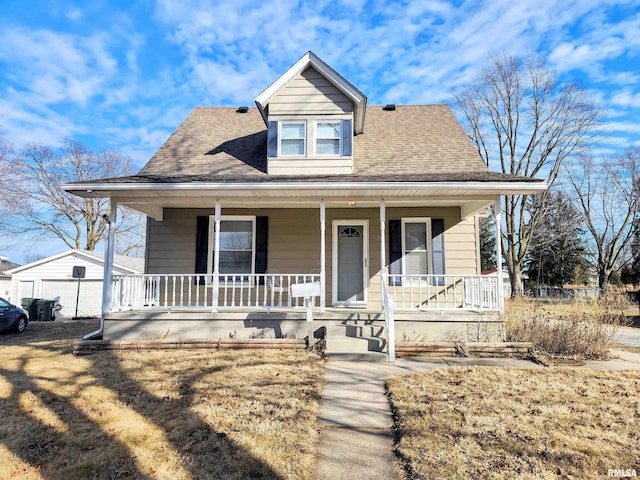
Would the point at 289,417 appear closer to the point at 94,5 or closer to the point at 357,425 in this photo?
the point at 357,425

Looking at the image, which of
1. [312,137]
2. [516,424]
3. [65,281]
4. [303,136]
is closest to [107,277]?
[303,136]

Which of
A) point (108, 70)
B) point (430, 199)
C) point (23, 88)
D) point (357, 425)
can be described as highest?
point (23, 88)

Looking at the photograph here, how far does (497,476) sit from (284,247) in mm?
7489

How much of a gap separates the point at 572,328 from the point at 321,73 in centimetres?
783

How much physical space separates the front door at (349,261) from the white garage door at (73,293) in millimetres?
17033

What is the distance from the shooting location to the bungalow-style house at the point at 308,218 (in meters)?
8.21

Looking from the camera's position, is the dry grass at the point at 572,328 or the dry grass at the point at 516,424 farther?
the dry grass at the point at 572,328

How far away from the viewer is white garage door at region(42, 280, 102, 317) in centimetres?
2094

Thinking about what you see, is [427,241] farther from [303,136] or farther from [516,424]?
[516,424]

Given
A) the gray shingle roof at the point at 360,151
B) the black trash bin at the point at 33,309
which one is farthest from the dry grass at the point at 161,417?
the black trash bin at the point at 33,309

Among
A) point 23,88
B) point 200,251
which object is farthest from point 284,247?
point 23,88

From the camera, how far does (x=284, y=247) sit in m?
9.77

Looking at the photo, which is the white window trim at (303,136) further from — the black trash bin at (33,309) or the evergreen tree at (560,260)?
the evergreen tree at (560,260)

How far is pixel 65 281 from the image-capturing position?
69.4ft
